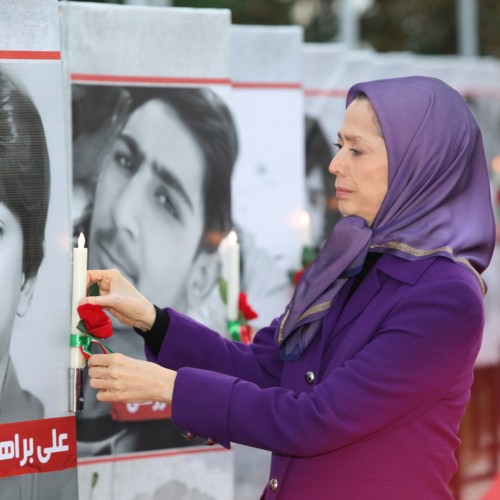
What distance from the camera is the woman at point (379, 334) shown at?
7.12ft

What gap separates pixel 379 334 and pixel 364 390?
0.45ft

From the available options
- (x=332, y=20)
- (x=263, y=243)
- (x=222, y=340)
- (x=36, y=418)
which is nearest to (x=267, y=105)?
(x=263, y=243)

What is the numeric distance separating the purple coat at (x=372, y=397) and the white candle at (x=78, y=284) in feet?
0.99

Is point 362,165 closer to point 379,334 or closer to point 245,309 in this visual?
point 379,334

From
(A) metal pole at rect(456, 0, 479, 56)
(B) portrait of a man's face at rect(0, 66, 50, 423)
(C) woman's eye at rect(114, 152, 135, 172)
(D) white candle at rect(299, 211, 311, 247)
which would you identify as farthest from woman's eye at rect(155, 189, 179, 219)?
(A) metal pole at rect(456, 0, 479, 56)

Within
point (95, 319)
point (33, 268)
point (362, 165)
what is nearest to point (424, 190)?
point (362, 165)

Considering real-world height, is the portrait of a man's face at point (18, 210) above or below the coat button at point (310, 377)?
above

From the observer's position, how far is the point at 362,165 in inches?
91.0

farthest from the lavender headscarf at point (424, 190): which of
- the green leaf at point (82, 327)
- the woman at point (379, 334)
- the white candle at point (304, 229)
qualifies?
the white candle at point (304, 229)

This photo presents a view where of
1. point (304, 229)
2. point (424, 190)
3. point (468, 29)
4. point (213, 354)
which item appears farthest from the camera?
point (468, 29)

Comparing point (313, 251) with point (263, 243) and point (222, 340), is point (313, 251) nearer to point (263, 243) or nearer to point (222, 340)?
point (263, 243)

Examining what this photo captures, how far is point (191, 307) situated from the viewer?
3.56 m

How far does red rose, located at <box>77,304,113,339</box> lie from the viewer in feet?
7.59

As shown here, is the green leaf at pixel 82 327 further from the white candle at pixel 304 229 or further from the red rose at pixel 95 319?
the white candle at pixel 304 229
